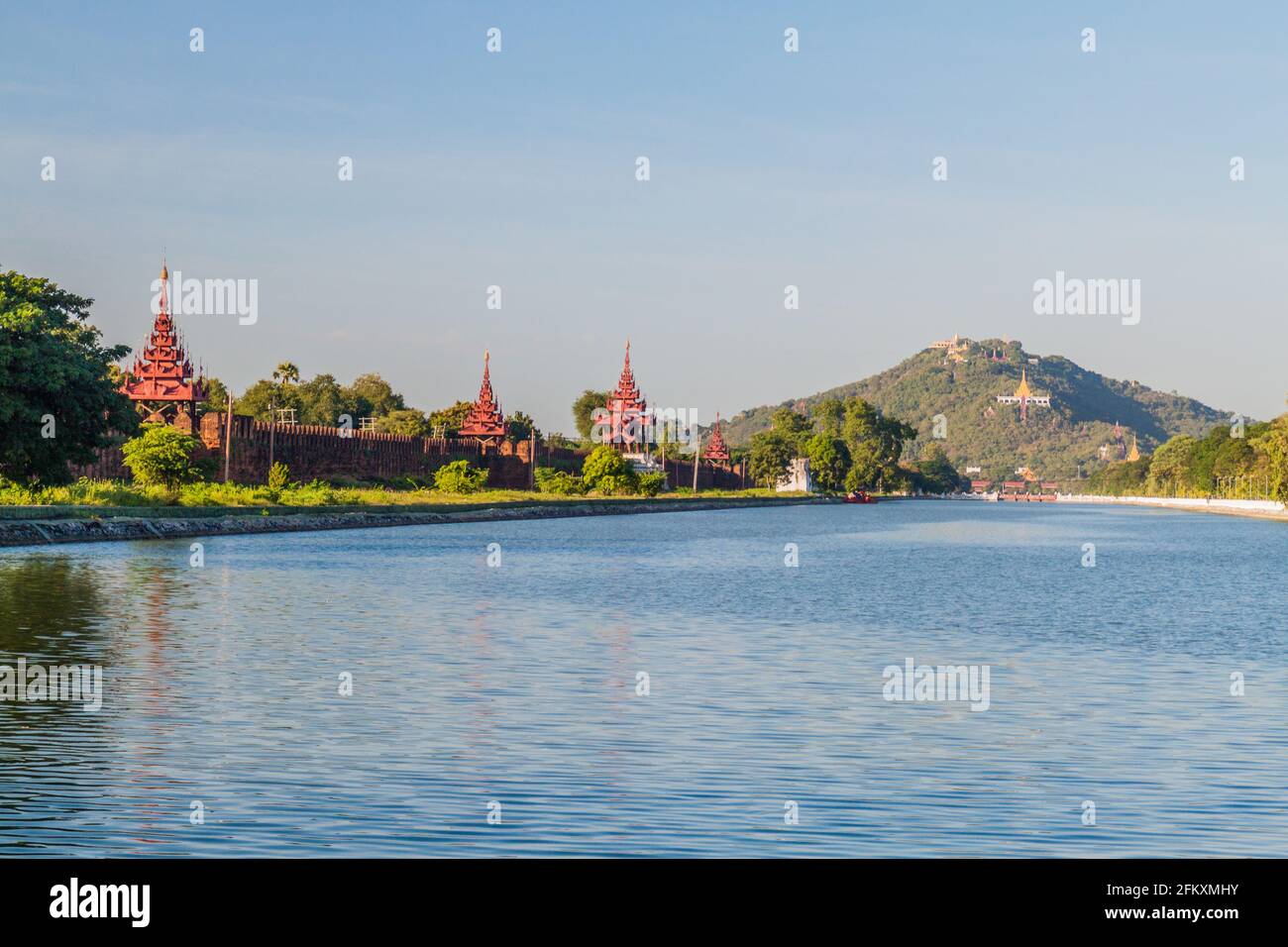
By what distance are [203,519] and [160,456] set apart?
906 cm

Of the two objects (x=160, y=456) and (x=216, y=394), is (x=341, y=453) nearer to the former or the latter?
(x=160, y=456)

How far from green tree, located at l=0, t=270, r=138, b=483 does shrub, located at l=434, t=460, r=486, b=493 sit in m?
66.4

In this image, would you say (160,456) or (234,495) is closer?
(160,456)

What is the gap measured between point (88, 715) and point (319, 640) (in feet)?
27.8

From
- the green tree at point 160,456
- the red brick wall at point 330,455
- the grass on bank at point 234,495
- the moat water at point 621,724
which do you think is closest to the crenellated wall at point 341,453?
the red brick wall at point 330,455

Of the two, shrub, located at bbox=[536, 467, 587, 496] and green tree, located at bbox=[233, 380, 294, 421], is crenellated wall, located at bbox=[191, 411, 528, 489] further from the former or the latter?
green tree, located at bbox=[233, 380, 294, 421]

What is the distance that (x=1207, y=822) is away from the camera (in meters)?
12.1

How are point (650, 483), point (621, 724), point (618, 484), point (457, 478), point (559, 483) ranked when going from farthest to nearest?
point (650, 483), point (618, 484), point (559, 483), point (457, 478), point (621, 724)

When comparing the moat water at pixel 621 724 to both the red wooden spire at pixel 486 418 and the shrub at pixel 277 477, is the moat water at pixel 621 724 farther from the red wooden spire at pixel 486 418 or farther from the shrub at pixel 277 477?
the red wooden spire at pixel 486 418

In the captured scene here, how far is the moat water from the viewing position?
11406 mm

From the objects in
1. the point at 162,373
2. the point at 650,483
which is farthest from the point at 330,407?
the point at 162,373

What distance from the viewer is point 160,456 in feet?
235

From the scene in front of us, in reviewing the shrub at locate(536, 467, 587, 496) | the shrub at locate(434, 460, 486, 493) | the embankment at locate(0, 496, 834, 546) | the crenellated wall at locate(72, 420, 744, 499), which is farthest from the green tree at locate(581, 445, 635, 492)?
the embankment at locate(0, 496, 834, 546)

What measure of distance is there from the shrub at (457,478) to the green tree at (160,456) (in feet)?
146
